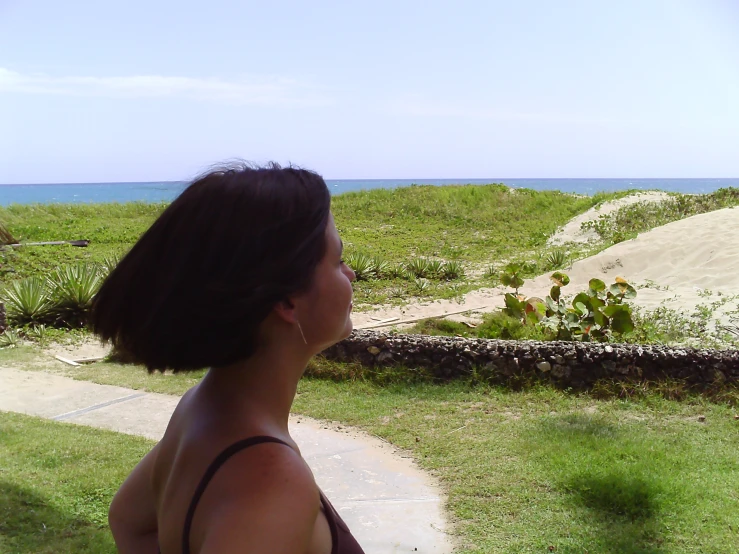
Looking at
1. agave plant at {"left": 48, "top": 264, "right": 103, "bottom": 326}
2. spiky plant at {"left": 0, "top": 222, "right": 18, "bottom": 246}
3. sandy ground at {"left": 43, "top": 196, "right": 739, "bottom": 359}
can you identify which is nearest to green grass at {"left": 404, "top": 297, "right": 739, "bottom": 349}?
sandy ground at {"left": 43, "top": 196, "right": 739, "bottom": 359}

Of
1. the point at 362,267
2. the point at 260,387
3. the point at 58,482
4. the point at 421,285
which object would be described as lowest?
the point at 58,482

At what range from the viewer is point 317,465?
15.4ft

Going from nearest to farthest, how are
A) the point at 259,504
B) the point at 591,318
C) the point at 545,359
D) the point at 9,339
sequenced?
1. the point at 259,504
2. the point at 545,359
3. the point at 591,318
4. the point at 9,339

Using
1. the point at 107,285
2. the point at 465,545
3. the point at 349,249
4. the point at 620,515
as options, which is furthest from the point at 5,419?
the point at 349,249

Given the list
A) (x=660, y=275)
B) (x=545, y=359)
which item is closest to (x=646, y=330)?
(x=545, y=359)

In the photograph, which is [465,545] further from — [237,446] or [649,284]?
[649,284]

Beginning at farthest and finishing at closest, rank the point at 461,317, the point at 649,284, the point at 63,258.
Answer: the point at 63,258, the point at 649,284, the point at 461,317

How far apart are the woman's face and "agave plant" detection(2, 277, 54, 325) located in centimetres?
911

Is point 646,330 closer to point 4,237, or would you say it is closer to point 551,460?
point 551,460

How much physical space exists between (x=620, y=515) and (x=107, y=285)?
3463mm

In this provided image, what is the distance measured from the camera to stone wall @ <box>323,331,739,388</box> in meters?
5.87

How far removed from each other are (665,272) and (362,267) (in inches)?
200

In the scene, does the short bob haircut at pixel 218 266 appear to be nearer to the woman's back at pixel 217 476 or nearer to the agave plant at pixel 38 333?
the woman's back at pixel 217 476

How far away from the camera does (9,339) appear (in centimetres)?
831
